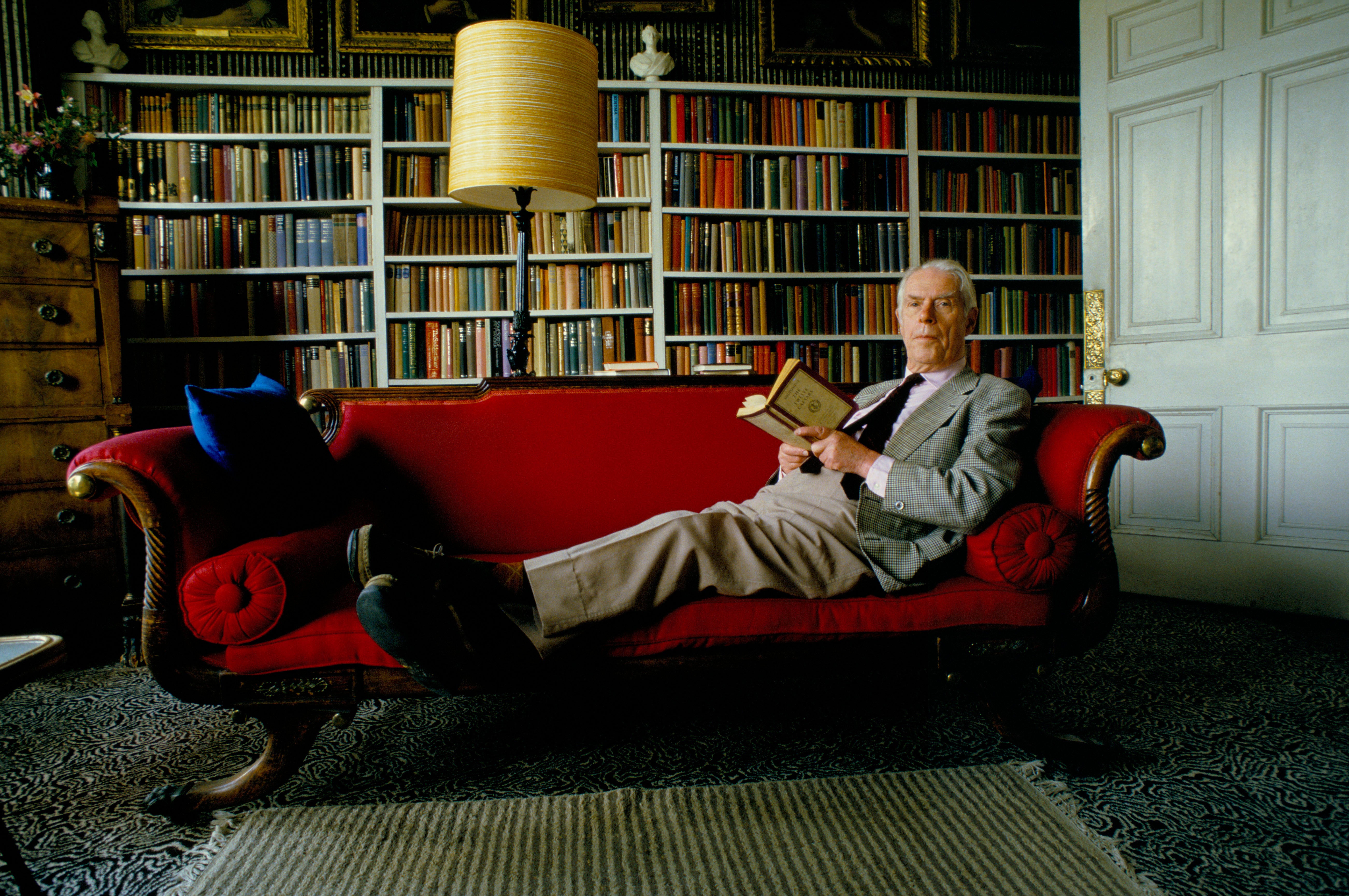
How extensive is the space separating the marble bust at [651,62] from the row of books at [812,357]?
1.11 m

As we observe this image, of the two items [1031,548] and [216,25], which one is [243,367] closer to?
[216,25]

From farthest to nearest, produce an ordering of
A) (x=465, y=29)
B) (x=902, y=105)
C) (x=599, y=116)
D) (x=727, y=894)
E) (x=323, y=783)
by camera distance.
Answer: (x=902, y=105)
(x=599, y=116)
(x=465, y=29)
(x=323, y=783)
(x=727, y=894)

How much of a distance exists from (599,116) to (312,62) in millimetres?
1255

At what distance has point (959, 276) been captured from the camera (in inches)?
63.4

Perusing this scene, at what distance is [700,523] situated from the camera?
1325 millimetres

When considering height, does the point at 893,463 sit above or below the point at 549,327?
below

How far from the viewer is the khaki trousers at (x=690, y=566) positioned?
123 centimetres

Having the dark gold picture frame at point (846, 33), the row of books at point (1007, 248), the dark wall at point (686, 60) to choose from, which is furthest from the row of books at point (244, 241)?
the row of books at point (1007, 248)

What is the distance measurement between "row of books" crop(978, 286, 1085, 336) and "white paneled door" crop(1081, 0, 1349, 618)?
0.80m

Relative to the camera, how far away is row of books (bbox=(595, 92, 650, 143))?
3061mm

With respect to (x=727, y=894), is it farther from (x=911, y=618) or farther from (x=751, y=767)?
(x=911, y=618)

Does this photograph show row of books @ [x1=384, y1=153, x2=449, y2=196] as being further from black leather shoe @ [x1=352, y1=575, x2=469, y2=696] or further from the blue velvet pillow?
black leather shoe @ [x1=352, y1=575, x2=469, y2=696]

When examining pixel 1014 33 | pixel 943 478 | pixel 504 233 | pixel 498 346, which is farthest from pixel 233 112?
pixel 1014 33

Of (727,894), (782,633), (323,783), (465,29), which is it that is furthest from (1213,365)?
(323,783)
